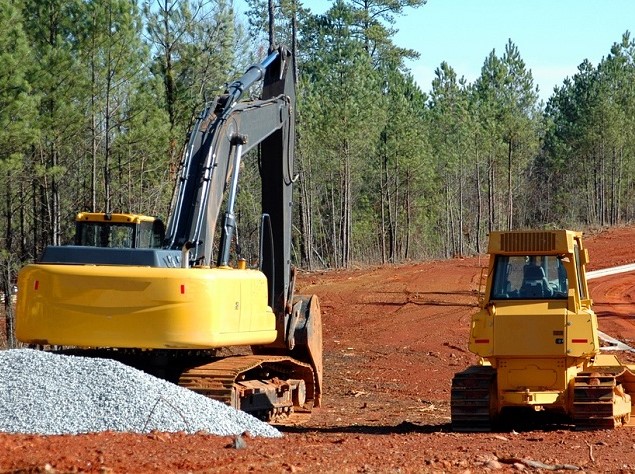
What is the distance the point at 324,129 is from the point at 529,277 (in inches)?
1305

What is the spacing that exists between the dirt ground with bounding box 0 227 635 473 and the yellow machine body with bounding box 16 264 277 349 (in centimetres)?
173

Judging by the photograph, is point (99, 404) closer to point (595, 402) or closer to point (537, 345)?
point (537, 345)

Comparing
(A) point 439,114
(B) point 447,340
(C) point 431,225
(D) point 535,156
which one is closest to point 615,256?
(B) point 447,340

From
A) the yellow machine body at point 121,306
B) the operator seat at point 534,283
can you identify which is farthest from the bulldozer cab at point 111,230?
the operator seat at point 534,283

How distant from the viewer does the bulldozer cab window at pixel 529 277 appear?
1320 cm

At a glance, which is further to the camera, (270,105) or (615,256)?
(615,256)

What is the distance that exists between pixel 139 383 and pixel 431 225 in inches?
2220

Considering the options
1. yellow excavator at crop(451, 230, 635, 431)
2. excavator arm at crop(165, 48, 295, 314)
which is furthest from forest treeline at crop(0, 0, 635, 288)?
yellow excavator at crop(451, 230, 635, 431)

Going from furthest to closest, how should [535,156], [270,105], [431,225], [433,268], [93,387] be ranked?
[535,156] < [431,225] < [433,268] < [270,105] < [93,387]

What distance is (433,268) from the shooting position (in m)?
39.0

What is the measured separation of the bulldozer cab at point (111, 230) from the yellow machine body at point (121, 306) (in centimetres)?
320

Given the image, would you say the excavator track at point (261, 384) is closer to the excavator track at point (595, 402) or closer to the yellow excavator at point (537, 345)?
the yellow excavator at point (537, 345)

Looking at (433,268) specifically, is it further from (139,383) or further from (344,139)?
(139,383)

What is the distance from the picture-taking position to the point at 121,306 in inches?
451
